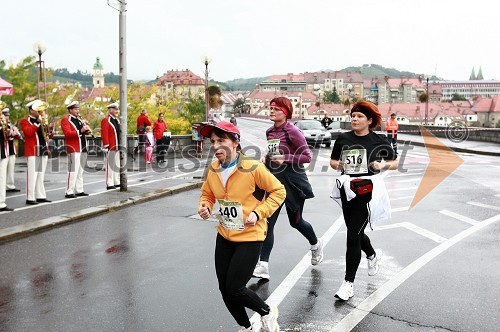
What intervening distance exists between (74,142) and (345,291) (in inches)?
307

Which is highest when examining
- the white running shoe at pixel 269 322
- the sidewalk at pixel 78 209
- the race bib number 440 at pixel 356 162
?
the race bib number 440 at pixel 356 162

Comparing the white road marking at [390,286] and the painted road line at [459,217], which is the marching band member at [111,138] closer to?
the painted road line at [459,217]

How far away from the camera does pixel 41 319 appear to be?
4879 mm

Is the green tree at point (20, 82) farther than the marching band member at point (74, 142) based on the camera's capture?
Yes

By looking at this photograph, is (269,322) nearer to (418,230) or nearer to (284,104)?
(284,104)

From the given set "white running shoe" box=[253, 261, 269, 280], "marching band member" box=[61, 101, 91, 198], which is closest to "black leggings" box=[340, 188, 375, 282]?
"white running shoe" box=[253, 261, 269, 280]

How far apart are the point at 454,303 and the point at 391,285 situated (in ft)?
2.36

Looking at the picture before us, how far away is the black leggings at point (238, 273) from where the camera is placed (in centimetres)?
411

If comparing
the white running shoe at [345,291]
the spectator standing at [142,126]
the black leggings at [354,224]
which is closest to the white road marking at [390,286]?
the white running shoe at [345,291]

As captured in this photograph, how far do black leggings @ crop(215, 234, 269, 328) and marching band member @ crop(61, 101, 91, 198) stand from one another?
26.0 ft

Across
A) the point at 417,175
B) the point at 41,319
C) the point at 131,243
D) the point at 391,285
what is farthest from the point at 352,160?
the point at 417,175

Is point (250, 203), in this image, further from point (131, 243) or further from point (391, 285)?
point (131, 243)

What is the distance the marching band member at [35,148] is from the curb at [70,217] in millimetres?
1555

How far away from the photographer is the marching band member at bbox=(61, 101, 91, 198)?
449 inches
